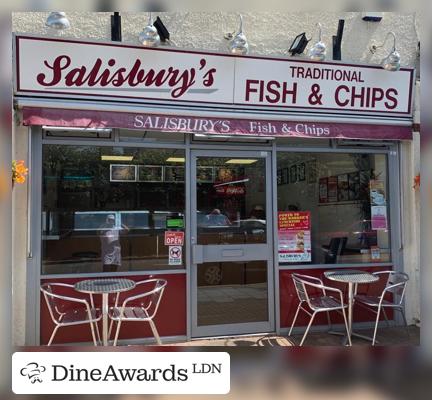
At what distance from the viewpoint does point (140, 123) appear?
15.0 ft

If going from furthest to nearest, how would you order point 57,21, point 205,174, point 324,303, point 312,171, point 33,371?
point 312,171 → point 205,174 → point 324,303 → point 57,21 → point 33,371

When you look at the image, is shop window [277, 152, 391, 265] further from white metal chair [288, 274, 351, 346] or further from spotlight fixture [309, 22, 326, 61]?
spotlight fixture [309, 22, 326, 61]

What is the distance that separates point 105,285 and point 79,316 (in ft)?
1.35

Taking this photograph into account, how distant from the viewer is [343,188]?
555 cm

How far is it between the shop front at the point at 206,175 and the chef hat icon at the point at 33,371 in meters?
1.64

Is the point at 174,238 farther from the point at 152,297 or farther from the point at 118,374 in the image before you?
the point at 118,374

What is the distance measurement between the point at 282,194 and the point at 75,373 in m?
3.13

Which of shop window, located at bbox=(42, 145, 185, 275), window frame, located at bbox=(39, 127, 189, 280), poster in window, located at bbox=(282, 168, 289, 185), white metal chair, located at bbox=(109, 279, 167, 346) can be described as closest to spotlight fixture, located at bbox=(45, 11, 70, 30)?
window frame, located at bbox=(39, 127, 189, 280)

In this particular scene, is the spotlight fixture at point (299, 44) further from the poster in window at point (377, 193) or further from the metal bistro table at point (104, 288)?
the metal bistro table at point (104, 288)

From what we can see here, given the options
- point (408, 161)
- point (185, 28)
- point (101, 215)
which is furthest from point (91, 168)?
point (408, 161)

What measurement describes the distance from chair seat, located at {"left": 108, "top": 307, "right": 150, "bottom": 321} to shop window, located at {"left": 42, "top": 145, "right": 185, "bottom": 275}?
0.51 meters

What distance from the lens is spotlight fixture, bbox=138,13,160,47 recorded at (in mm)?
4441

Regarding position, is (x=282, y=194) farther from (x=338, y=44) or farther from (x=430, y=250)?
(x=430, y=250)

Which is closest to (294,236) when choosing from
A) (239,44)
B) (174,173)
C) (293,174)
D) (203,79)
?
(293,174)
